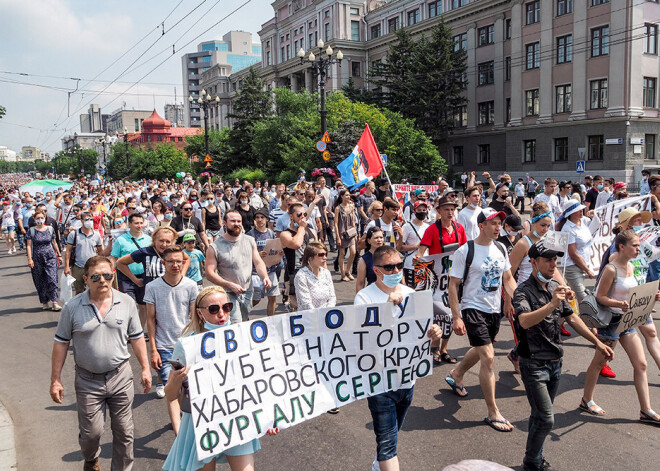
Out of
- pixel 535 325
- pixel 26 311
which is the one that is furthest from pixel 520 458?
pixel 26 311

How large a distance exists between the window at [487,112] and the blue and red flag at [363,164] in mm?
38175

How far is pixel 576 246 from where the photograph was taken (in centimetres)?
734

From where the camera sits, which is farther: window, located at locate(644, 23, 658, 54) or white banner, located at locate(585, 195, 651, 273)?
window, located at locate(644, 23, 658, 54)

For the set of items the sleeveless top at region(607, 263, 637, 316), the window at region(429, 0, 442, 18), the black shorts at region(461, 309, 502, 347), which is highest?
the window at region(429, 0, 442, 18)

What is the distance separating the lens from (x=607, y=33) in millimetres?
36125

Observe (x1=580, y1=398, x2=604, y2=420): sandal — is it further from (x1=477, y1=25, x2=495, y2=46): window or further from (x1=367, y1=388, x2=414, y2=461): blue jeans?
(x1=477, y1=25, x2=495, y2=46): window

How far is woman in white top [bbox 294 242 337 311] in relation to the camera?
572 centimetres

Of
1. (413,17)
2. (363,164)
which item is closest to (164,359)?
(363,164)

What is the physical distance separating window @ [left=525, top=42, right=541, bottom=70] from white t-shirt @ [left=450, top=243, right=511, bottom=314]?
40183 millimetres

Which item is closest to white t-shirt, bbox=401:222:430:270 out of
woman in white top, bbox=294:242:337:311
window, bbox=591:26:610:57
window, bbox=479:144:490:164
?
woman in white top, bbox=294:242:337:311

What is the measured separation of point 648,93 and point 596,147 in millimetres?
4444

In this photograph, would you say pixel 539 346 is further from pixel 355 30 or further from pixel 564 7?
pixel 355 30

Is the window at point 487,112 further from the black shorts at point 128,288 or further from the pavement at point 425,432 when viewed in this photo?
the black shorts at point 128,288

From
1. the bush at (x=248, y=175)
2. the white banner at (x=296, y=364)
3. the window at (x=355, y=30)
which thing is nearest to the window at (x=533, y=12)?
the bush at (x=248, y=175)
